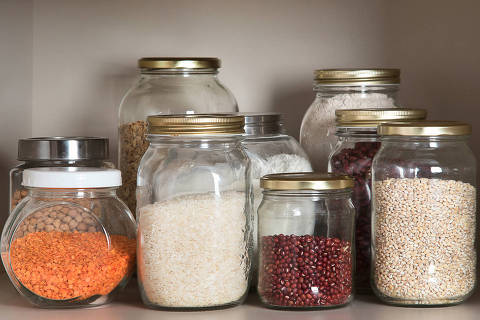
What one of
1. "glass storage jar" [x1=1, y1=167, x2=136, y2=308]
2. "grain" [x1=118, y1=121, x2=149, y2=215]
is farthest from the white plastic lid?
→ "grain" [x1=118, y1=121, x2=149, y2=215]

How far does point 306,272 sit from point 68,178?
0.32m

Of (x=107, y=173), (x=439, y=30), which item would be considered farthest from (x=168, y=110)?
(x=439, y=30)

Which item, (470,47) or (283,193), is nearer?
(283,193)

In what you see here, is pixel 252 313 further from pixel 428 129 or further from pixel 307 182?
pixel 428 129

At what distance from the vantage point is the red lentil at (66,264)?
3.15ft

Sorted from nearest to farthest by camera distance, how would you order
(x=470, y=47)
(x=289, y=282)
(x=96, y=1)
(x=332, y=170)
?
(x=289, y=282), (x=332, y=170), (x=470, y=47), (x=96, y=1)

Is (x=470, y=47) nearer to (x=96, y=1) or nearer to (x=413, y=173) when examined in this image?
(x=413, y=173)

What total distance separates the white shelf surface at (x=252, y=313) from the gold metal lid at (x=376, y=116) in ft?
0.77

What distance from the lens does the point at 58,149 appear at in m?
1.09

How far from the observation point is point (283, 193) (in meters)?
0.97

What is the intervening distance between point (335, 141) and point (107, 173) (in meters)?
0.36

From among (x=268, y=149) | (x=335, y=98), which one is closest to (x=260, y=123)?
(x=268, y=149)

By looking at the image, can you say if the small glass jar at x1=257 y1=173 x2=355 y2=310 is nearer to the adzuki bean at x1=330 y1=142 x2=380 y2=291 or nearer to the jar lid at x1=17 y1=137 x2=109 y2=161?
the adzuki bean at x1=330 y1=142 x2=380 y2=291

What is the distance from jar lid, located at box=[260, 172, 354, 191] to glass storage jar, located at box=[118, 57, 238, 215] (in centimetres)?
27
